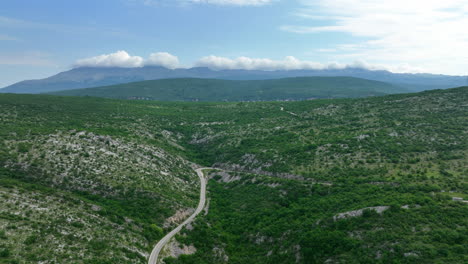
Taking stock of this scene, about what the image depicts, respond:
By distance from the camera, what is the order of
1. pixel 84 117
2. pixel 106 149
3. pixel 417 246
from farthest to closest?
1. pixel 84 117
2. pixel 106 149
3. pixel 417 246

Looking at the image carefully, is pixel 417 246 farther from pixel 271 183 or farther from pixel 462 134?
pixel 462 134

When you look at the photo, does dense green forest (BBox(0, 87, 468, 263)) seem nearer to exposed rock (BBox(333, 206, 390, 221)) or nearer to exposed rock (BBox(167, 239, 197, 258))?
exposed rock (BBox(333, 206, 390, 221))

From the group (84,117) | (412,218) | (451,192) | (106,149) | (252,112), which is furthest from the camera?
(252,112)

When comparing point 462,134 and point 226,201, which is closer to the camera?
point 226,201

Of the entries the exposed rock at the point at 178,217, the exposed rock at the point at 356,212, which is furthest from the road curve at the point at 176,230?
the exposed rock at the point at 356,212

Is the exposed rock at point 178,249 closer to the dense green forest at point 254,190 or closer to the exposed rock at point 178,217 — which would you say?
the dense green forest at point 254,190

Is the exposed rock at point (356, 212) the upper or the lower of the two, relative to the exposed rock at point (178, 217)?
upper

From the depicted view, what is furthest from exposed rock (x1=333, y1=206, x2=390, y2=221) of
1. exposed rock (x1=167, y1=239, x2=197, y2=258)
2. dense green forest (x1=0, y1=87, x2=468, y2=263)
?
exposed rock (x1=167, y1=239, x2=197, y2=258)

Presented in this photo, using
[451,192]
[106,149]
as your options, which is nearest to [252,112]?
[106,149]
